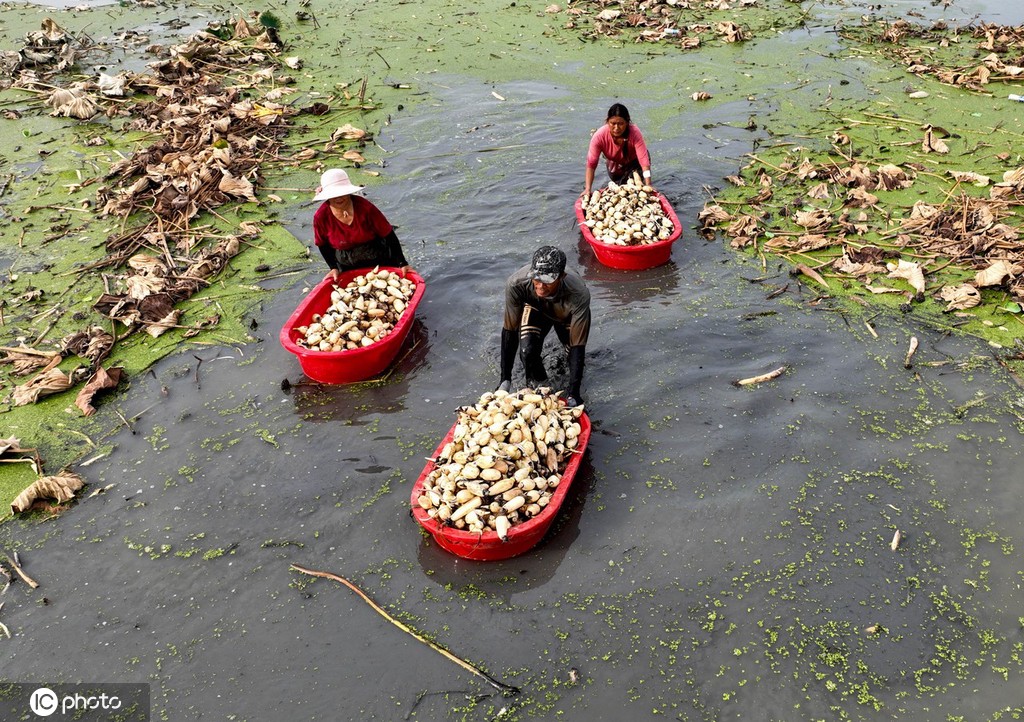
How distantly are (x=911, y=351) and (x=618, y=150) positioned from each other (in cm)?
383

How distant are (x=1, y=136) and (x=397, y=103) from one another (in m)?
6.59

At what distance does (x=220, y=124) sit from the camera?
10781mm

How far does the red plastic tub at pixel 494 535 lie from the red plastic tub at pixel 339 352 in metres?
1.61

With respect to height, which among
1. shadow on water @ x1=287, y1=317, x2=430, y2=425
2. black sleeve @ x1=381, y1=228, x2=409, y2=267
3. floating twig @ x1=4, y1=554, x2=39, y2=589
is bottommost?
floating twig @ x1=4, y1=554, x2=39, y2=589

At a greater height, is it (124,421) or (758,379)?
(124,421)

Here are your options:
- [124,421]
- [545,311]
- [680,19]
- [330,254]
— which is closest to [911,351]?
[545,311]

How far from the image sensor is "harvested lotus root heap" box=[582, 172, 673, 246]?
289 inches

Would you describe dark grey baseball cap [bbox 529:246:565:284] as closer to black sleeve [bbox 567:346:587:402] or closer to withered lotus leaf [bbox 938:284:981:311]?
black sleeve [bbox 567:346:587:402]

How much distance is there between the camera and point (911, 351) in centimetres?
596

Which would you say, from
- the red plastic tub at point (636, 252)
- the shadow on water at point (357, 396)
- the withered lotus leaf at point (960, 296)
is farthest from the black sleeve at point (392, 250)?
the withered lotus leaf at point (960, 296)

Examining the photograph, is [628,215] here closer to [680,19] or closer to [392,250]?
[392,250]

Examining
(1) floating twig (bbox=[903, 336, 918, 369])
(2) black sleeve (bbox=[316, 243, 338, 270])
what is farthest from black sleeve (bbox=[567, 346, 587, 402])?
(1) floating twig (bbox=[903, 336, 918, 369])

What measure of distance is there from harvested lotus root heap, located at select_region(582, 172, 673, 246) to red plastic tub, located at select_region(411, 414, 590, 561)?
3.40m

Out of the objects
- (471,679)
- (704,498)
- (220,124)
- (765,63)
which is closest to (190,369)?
(471,679)
